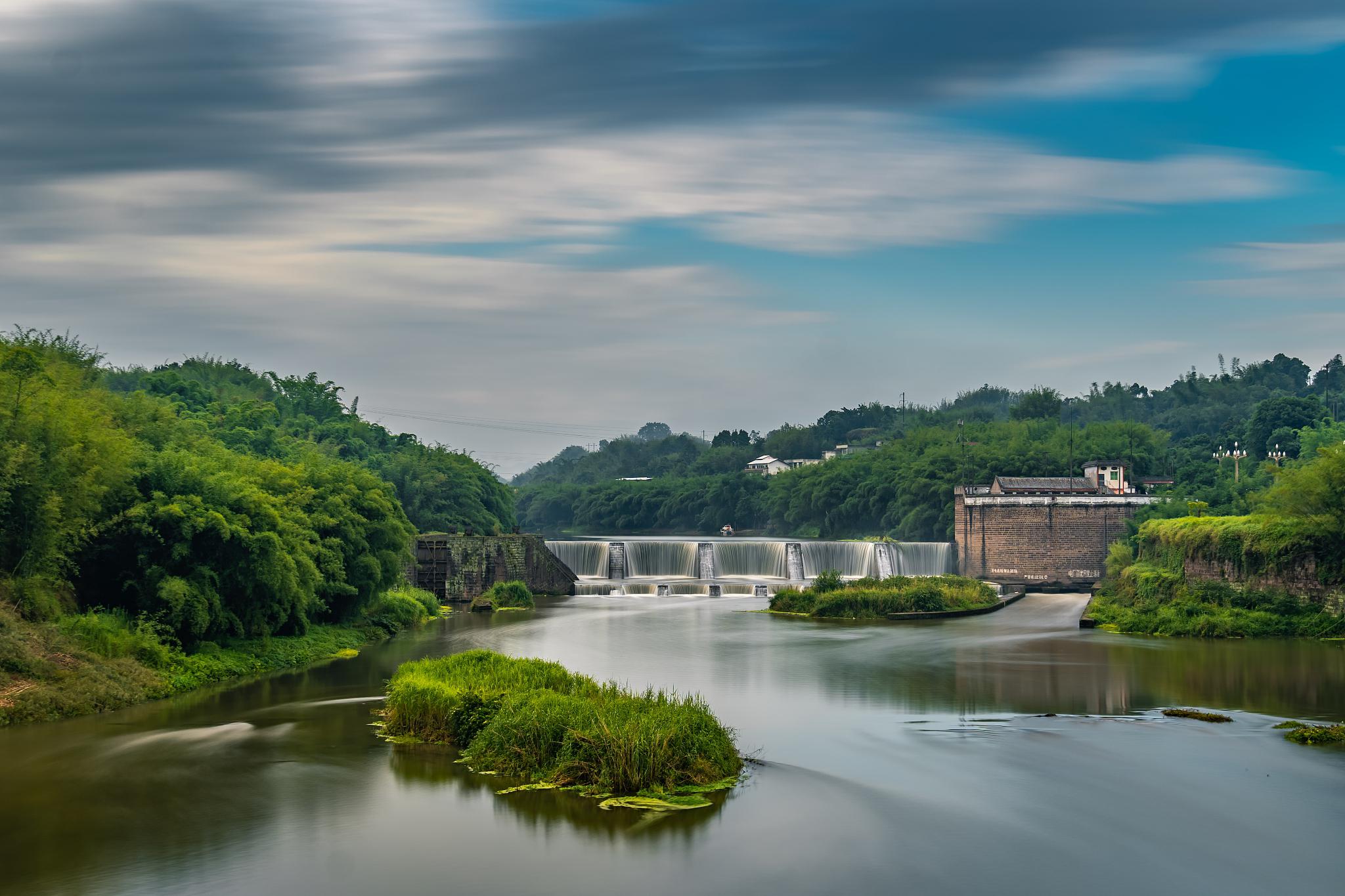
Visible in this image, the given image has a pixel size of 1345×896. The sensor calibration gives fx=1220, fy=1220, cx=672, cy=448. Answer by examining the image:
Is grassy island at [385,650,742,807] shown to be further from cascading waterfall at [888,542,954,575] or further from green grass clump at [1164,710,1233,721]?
cascading waterfall at [888,542,954,575]

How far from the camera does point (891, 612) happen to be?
32375 millimetres

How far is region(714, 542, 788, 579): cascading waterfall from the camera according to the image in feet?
147

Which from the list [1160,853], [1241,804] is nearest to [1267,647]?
[1241,804]

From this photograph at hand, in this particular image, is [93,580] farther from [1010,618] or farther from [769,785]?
[1010,618]

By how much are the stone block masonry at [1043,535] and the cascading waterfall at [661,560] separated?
10.7m

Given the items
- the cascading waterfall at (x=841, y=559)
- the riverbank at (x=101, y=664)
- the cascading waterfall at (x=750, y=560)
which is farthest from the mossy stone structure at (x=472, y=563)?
the riverbank at (x=101, y=664)

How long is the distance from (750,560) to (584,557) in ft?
20.2

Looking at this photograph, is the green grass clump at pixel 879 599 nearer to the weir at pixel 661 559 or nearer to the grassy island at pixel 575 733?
the weir at pixel 661 559

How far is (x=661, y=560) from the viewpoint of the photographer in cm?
4516

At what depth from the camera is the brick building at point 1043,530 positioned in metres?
44.8

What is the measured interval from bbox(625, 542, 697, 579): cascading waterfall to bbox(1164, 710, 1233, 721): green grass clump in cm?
2835

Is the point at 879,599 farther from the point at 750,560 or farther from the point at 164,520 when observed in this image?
the point at 164,520

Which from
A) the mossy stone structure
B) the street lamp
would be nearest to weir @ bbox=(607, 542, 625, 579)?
the mossy stone structure

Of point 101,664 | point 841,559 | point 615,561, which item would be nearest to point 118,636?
point 101,664
